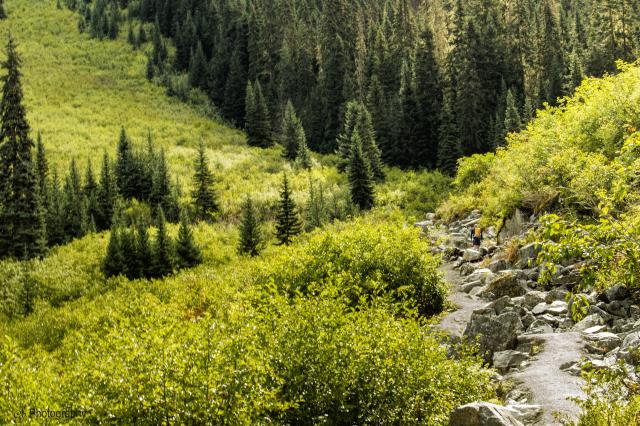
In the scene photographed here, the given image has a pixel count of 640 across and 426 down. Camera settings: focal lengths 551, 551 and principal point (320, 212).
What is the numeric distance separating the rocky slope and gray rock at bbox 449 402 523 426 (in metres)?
0.02

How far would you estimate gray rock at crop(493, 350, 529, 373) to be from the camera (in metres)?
13.9

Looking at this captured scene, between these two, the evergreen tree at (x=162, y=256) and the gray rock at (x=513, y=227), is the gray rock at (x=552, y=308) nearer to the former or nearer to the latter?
the gray rock at (x=513, y=227)

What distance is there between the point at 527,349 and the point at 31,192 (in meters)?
34.8

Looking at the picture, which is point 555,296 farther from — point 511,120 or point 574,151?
point 511,120

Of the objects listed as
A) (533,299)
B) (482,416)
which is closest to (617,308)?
(533,299)

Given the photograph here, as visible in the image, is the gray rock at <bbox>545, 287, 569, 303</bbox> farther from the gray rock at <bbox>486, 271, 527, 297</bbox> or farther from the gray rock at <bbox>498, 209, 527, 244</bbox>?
the gray rock at <bbox>498, 209, 527, 244</bbox>

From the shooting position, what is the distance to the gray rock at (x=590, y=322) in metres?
14.5

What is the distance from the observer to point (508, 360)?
1405 centimetres

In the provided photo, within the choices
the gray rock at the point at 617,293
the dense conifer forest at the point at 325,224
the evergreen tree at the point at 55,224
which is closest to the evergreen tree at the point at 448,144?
the dense conifer forest at the point at 325,224

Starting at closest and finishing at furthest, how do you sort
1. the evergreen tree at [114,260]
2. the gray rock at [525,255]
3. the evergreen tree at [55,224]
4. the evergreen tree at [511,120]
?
1. the gray rock at [525,255]
2. the evergreen tree at [114,260]
3. the evergreen tree at [55,224]
4. the evergreen tree at [511,120]

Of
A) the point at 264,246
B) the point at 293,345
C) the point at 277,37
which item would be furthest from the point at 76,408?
the point at 277,37

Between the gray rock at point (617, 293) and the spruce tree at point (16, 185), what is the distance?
1339 inches

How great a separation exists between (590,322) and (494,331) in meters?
2.45

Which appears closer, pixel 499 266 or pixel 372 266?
pixel 372 266
